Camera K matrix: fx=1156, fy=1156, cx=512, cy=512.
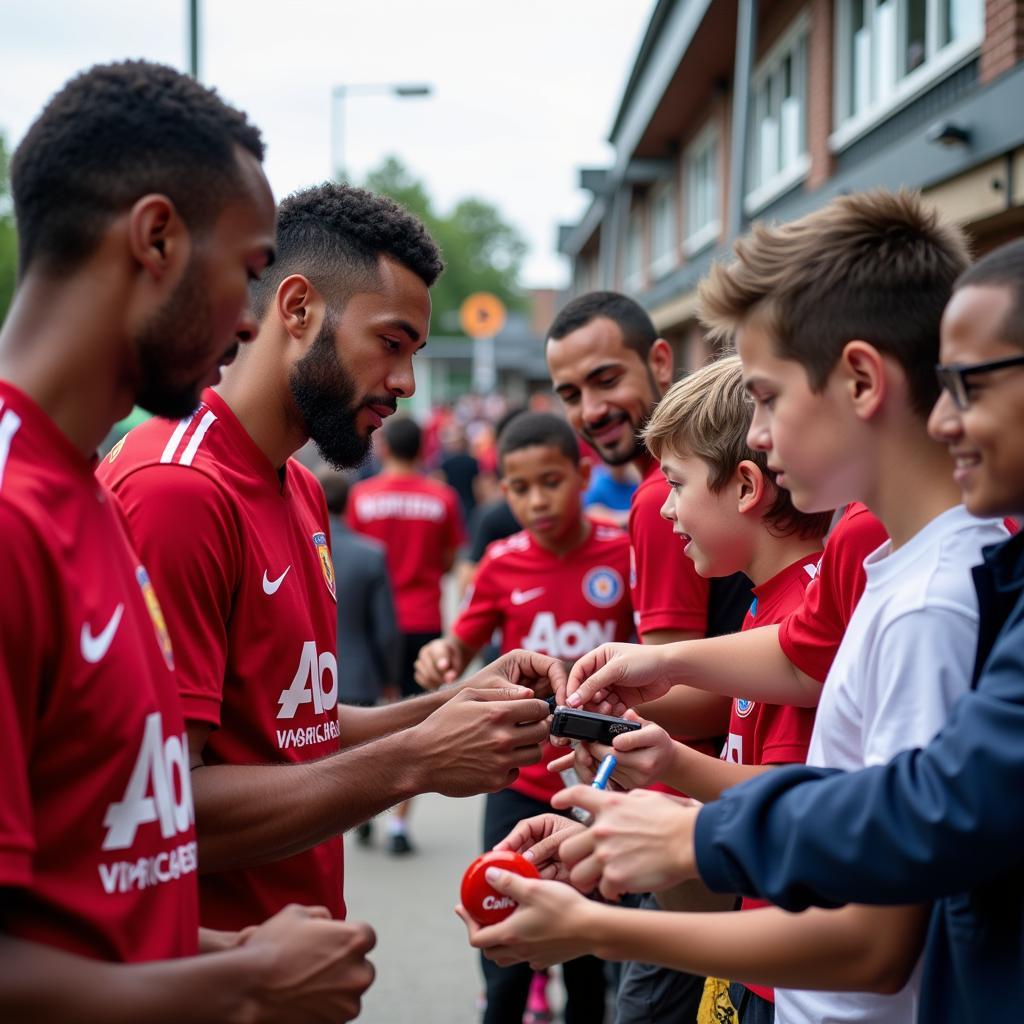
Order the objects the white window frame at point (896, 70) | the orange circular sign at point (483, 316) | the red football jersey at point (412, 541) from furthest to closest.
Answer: the orange circular sign at point (483, 316)
the white window frame at point (896, 70)
the red football jersey at point (412, 541)

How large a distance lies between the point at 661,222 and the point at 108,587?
23747 millimetres

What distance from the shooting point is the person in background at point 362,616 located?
702 centimetres

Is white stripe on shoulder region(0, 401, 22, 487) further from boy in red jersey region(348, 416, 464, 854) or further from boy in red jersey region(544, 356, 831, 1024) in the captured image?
boy in red jersey region(348, 416, 464, 854)

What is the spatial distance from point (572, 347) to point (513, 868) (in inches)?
98.0

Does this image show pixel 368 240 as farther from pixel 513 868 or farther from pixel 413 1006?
pixel 413 1006

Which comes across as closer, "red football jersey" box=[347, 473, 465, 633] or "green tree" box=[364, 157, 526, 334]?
"red football jersey" box=[347, 473, 465, 633]

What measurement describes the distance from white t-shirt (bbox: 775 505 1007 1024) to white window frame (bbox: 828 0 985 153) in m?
7.47

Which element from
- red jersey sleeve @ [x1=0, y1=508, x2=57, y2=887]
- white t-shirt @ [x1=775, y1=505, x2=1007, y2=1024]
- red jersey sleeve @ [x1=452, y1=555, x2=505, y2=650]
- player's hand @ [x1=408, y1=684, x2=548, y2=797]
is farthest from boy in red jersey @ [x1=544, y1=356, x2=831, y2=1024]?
red jersey sleeve @ [x1=452, y1=555, x2=505, y2=650]

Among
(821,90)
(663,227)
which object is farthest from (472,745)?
(663,227)

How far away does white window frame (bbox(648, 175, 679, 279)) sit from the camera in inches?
867

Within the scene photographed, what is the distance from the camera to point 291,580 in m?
2.43

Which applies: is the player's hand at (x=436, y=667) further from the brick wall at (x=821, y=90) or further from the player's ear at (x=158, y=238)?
the brick wall at (x=821, y=90)

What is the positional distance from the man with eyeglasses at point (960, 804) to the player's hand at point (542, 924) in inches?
7.1

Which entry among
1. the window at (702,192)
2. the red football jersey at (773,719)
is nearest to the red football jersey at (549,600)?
the red football jersey at (773,719)
